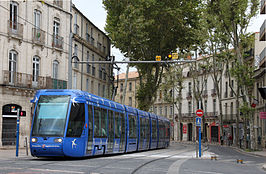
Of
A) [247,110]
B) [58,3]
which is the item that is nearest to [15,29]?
[58,3]

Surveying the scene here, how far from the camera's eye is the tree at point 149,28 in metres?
37.2

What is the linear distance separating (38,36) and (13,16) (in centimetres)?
277

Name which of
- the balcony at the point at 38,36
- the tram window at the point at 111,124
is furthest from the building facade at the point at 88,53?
the tram window at the point at 111,124

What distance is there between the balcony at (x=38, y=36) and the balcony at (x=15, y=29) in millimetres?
1533

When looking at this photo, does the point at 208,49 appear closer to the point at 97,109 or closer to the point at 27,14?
the point at 27,14

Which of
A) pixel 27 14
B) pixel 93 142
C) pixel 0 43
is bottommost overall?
pixel 93 142

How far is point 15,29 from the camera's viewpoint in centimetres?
3111

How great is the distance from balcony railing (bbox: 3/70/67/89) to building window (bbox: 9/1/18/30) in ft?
11.2

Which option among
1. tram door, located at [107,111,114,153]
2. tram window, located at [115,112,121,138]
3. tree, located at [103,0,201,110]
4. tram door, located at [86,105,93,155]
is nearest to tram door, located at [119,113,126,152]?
tram window, located at [115,112,121,138]

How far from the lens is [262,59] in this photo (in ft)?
145

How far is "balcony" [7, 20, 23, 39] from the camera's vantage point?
99.7ft

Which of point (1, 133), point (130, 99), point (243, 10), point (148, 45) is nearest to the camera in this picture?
point (1, 133)

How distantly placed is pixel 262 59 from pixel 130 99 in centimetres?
5233

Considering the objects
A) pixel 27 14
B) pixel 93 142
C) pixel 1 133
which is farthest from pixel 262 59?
pixel 93 142
